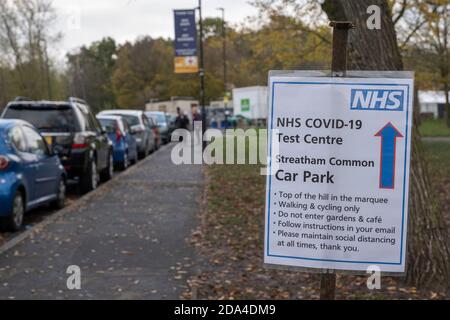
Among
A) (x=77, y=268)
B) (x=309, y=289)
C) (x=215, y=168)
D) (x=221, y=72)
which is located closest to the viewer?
(x=309, y=289)

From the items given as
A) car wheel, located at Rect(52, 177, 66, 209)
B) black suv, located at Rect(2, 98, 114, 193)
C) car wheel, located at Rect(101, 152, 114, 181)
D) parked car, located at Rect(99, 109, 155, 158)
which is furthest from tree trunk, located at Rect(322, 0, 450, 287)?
parked car, located at Rect(99, 109, 155, 158)

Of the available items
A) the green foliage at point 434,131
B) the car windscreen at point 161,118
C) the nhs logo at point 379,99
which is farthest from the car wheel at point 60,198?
the green foliage at point 434,131

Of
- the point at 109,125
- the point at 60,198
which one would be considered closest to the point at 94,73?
the point at 109,125

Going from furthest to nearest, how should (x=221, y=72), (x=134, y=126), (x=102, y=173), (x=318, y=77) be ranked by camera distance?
(x=221, y=72) → (x=134, y=126) → (x=102, y=173) → (x=318, y=77)

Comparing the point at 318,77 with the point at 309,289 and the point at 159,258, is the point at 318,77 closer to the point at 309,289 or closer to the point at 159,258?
the point at 309,289

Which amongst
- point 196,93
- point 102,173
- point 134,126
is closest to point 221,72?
point 196,93

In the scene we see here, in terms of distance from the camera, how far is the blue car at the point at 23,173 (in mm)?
9059

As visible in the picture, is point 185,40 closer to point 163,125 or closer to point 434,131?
point 163,125

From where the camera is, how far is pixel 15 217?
9.23 meters

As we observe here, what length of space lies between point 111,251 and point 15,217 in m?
2.24

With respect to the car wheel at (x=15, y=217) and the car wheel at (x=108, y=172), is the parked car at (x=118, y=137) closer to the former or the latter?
the car wheel at (x=108, y=172)

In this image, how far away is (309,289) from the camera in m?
6.03

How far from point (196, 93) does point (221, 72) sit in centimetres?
440

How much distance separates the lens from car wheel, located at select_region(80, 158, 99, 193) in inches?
533
